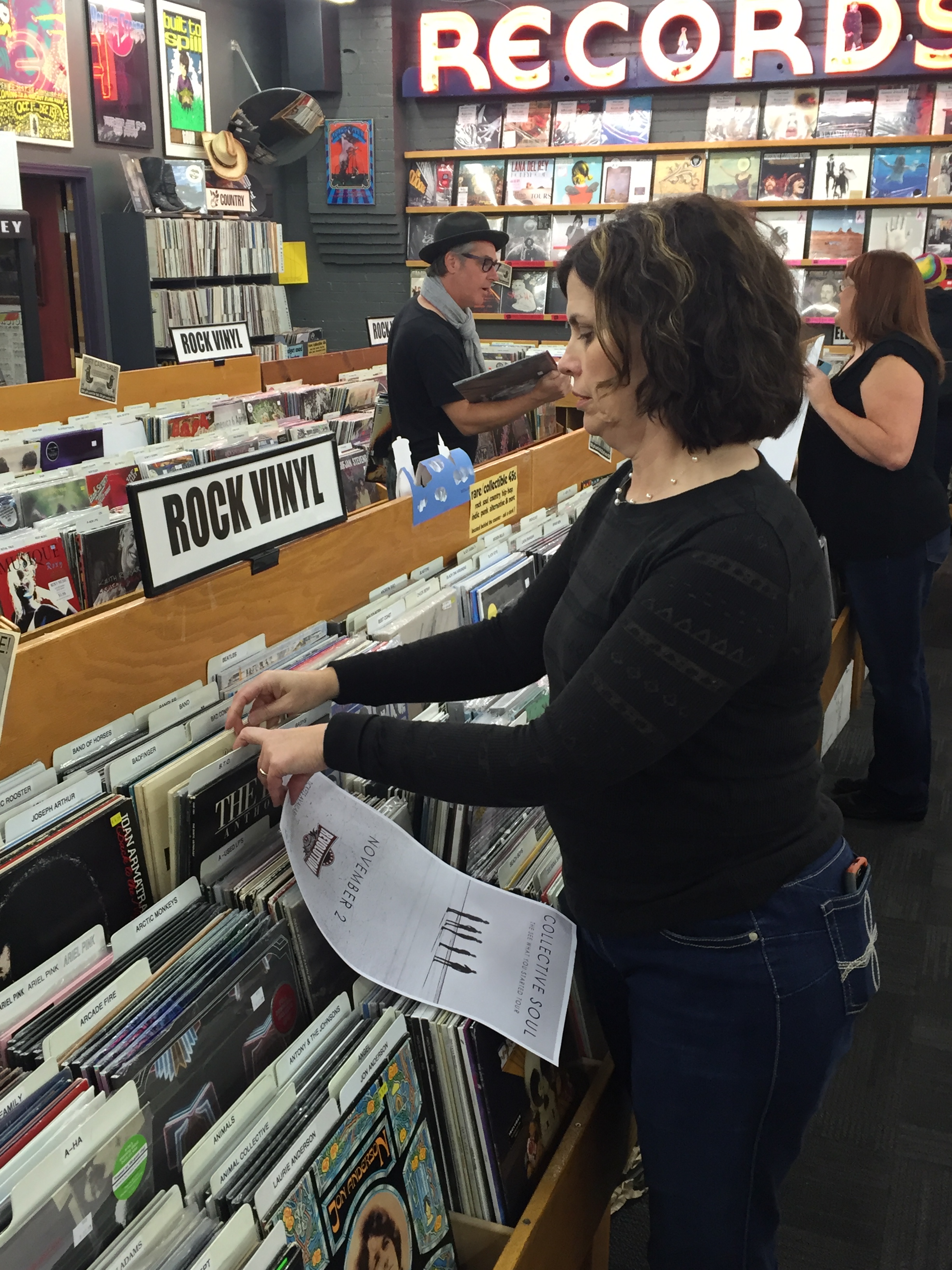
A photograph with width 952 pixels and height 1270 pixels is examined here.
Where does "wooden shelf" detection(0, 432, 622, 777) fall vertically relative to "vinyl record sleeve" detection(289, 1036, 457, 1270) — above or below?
above

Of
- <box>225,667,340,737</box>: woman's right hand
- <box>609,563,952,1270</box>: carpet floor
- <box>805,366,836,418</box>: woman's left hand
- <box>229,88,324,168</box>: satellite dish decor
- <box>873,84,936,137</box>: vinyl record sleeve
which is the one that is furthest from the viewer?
<box>229,88,324,168</box>: satellite dish decor

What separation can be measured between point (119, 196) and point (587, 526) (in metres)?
6.33

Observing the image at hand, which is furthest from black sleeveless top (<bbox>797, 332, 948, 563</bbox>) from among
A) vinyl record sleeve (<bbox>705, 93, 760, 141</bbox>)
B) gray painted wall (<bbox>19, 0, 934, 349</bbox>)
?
gray painted wall (<bbox>19, 0, 934, 349</bbox>)

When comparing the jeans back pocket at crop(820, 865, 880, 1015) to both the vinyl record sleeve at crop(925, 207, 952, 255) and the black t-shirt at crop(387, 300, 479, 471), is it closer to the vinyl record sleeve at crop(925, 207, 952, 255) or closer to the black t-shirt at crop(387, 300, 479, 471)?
the black t-shirt at crop(387, 300, 479, 471)

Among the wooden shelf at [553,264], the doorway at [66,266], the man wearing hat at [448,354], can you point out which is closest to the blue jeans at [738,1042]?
the man wearing hat at [448,354]

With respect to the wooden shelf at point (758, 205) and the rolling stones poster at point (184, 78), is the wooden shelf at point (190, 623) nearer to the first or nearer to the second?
the wooden shelf at point (758, 205)

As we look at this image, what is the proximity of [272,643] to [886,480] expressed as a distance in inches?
74.8

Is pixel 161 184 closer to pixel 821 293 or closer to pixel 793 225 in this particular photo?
pixel 793 225

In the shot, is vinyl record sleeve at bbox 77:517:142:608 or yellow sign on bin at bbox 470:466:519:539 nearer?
vinyl record sleeve at bbox 77:517:142:608

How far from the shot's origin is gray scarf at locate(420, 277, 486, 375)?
9.29 feet

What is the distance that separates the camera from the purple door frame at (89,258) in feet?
20.3

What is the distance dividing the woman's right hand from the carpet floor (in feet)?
2.12

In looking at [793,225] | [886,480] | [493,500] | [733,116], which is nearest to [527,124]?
[733,116]

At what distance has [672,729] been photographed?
0.91 m
